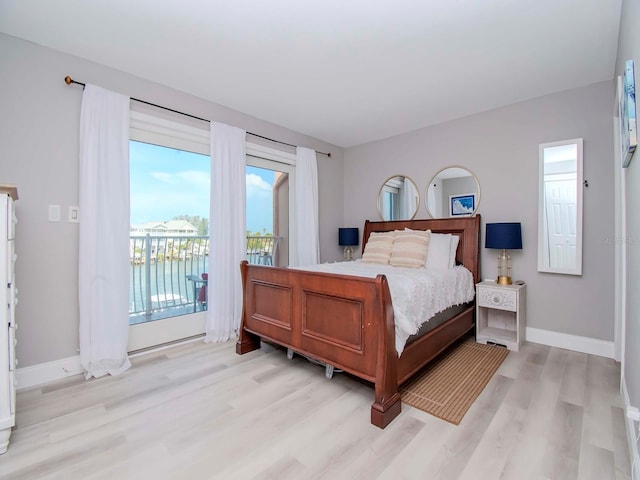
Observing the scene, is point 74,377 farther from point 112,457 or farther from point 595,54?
point 595,54

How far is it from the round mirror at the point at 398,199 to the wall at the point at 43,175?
3378mm

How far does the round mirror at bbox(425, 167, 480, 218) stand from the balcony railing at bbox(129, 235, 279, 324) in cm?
288

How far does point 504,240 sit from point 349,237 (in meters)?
2.06

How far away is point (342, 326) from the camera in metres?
2.05

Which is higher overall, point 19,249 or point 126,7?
point 126,7

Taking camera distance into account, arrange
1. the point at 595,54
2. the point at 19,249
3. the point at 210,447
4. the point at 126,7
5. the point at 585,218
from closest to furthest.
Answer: the point at 210,447, the point at 126,7, the point at 19,249, the point at 595,54, the point at 585,218

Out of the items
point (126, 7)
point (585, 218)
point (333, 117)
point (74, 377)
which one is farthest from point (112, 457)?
point (585, 218)

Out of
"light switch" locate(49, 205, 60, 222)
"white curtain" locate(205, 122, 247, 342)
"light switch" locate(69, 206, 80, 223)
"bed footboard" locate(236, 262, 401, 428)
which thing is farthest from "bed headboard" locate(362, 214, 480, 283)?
"light switch" locate(49, 205, 60, 222)

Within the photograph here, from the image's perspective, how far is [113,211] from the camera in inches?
98.3

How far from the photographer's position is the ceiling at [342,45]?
6.15ft

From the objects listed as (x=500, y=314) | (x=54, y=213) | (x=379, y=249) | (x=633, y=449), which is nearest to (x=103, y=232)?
(x=54, y=213)

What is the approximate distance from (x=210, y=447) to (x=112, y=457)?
477 mm

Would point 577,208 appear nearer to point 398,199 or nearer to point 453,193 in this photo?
point 453,193

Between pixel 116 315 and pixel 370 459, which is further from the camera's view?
pixel 116 315
